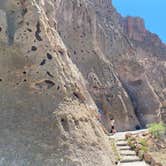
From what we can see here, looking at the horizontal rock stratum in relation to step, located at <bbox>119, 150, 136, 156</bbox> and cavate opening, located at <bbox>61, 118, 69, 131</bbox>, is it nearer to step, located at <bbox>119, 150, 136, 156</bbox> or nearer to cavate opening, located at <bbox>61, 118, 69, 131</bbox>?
cavate opening, located at <bbox>61, 118, 69, 131</bbox>

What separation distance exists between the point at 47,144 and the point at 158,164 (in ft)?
13.6

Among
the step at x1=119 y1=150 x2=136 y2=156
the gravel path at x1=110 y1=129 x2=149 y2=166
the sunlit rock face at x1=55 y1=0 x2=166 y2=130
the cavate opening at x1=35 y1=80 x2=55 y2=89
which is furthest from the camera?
the sunlit rock face at x1=55 y1=0 x2=166 y2=130

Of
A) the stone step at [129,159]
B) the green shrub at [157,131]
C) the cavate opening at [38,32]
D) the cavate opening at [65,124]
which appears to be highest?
the cavate opening at [38,32]

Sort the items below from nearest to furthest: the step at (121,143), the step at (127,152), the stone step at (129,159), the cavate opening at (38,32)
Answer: the cavate opening at (38,32), the stone step at (129,159), the step at (127,152), the step at (121,143)

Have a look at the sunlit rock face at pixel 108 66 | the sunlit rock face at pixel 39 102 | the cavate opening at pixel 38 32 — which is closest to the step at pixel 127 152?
the sunlit rock face at pixel 39 102

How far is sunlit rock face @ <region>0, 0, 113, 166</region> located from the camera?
391 inches

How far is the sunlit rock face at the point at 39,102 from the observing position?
993 cm

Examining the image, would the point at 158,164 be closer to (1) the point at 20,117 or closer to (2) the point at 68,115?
(2) the point at 68,115

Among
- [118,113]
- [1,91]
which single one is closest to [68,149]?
[1,91]

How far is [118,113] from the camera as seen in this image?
84.9 feet

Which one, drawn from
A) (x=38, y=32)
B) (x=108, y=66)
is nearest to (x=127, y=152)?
(x=38, y=32)

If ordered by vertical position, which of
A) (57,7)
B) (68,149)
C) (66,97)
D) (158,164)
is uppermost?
(57,7)

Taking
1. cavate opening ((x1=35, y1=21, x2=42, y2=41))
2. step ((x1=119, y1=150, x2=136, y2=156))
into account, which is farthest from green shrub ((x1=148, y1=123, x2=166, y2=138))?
cavate opening ((x1=35, y1=21, x2=42, y2=41))

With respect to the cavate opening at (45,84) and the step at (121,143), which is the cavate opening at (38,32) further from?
the step at (121,143)
